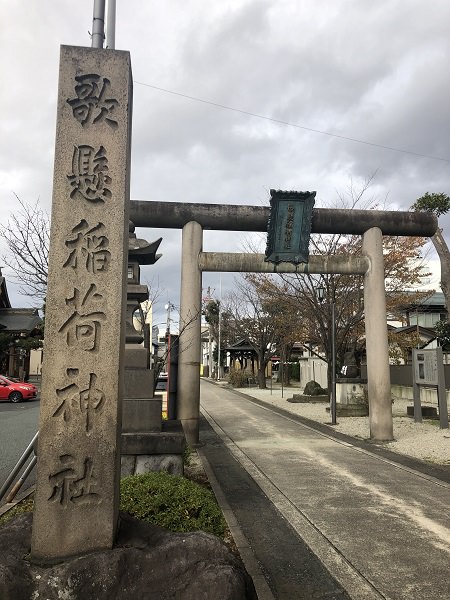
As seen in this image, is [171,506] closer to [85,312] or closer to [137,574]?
[137,574]

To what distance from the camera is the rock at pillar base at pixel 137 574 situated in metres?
2.87

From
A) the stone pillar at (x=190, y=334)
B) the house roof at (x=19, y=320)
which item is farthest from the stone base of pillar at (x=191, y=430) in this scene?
the house roof at (x=19, y=320)

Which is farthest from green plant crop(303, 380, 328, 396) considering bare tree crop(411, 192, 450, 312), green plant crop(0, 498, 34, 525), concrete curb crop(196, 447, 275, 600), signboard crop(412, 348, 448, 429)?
green plant crop(0, 498, 34, 525)

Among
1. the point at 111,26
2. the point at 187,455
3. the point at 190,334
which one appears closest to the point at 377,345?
the point at 190,334

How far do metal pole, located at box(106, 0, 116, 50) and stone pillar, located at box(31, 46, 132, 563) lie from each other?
145 cm

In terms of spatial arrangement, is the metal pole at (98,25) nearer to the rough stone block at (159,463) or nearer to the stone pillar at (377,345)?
the rough stone block at (159,463)

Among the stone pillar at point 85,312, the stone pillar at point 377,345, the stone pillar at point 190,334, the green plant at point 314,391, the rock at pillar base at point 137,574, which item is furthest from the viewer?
the green plant at point 314,391

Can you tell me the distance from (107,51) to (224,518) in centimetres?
493

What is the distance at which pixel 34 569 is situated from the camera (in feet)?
10.1

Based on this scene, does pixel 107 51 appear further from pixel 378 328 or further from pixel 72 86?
pixel 378 328

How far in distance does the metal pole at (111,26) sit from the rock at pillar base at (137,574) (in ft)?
15.5

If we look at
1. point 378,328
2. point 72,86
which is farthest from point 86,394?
point 378,328

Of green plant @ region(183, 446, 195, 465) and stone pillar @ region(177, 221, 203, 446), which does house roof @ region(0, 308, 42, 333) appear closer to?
stone pillar @ region(177, 221, 203, 446)

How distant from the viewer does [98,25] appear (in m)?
4.31
